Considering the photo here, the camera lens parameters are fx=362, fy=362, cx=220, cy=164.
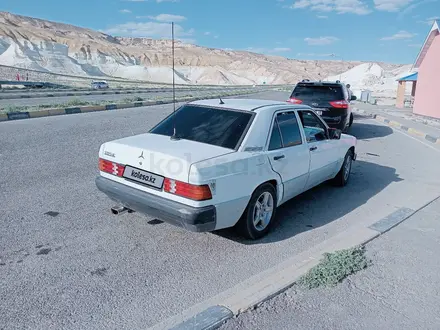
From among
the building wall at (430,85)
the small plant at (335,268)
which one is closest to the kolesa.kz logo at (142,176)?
the small plant at (335,268)

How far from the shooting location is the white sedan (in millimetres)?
3441

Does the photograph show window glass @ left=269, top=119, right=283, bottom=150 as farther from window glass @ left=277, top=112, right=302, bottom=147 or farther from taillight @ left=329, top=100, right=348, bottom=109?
taillight @ left=329, top=100, right=348, bottom=109

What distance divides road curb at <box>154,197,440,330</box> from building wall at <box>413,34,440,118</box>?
19006 millimetres

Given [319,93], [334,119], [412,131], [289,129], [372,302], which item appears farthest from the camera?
[412,131]

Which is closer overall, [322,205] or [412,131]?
[322,205]

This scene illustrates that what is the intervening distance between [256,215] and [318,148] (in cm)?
168

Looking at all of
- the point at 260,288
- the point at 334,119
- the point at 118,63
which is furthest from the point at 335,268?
the point at 118,63

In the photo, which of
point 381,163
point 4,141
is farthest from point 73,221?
point 381,163

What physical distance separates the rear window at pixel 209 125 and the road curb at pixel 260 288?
4.44 ft

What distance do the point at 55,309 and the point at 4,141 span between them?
709 centimetres

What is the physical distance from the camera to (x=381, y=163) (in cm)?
841

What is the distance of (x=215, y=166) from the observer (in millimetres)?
3463

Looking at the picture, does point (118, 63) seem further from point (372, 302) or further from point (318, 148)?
point (372, 302)

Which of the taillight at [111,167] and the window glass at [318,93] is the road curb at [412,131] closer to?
the window glass at [318,93]
